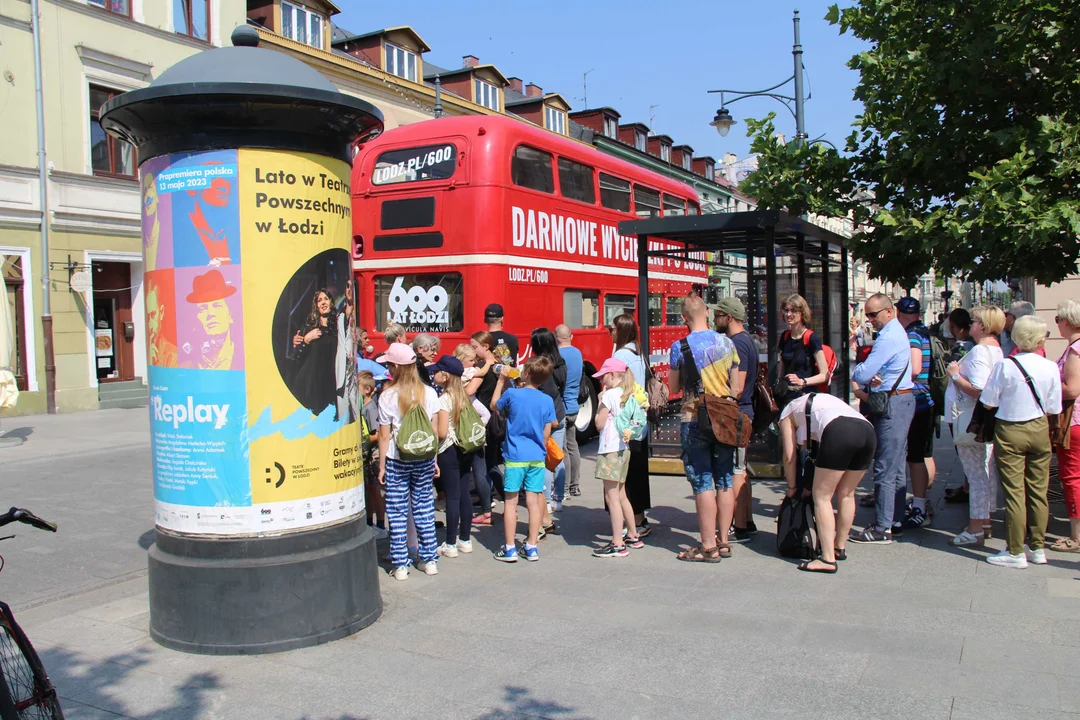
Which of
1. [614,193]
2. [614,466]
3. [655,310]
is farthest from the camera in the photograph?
[655,310]

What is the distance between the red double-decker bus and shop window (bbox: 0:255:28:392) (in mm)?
10319

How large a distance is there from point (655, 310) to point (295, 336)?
1048cm

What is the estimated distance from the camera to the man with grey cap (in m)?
6.85

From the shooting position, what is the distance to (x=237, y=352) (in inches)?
194

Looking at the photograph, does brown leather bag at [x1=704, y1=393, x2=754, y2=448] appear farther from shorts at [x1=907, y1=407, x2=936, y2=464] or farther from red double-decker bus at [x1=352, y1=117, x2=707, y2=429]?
A: red double-decker bus at [x1=352, y1=117, x2=707, y2=429]

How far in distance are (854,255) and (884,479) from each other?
2.69 m

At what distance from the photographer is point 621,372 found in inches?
274

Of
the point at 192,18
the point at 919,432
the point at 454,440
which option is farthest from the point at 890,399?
the point at 192,18

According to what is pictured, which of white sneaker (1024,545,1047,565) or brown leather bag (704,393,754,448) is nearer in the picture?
white sneaker (1024,545,1047,565)

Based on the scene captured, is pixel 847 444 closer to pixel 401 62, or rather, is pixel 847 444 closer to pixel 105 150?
pixel 105 150

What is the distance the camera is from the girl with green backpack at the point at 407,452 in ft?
20.5

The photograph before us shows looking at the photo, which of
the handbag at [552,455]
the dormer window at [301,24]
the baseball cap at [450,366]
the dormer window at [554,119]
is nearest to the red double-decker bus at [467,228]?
the handbag at [552,455]

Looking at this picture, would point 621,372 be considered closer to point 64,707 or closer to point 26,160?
point 64,707

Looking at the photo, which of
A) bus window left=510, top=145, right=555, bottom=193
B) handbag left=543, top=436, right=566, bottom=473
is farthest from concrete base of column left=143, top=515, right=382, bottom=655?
bus window left=510, top=145, right=555, bottom=193
